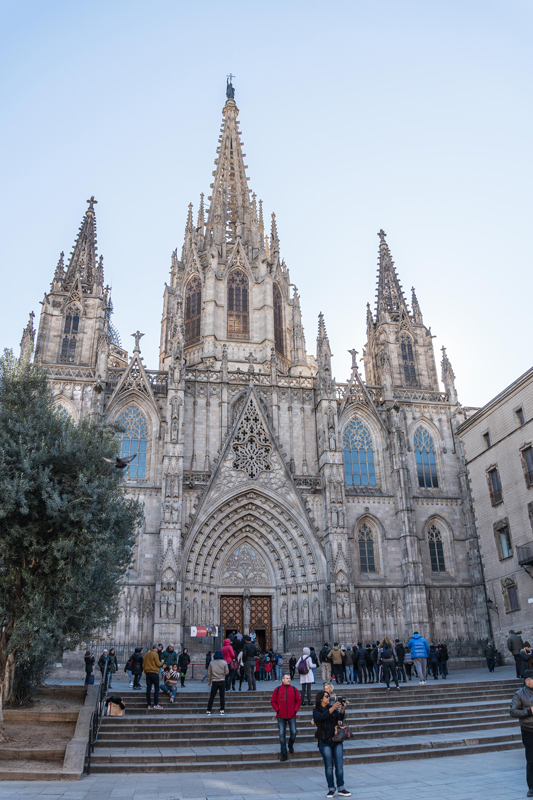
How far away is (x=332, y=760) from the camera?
9484 mm

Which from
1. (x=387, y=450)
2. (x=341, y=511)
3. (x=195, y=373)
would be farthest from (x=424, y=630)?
(x=195, y=373)

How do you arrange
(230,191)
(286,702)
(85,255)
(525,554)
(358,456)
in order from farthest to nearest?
1. (230,191)
2. (85,255)
3. (358,456)
4. (525,554)
5. (286,702)

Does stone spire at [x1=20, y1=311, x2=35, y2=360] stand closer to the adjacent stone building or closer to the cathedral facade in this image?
the cathedral facade

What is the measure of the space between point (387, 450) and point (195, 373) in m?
11.0

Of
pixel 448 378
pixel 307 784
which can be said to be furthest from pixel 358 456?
pixel 307 784

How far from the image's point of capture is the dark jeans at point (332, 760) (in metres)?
9.38

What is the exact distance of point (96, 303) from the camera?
36.9 m

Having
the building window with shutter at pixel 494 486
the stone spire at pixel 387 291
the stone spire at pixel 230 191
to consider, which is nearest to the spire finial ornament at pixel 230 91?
the stone spire at pixel 230 191

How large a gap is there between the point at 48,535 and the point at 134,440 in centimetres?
1732

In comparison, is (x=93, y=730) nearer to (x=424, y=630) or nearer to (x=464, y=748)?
(x=464, y=748)

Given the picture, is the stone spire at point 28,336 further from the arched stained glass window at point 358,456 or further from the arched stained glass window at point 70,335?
the arched stained glass window at point 358,456

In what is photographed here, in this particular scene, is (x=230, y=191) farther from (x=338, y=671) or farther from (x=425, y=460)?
(x=338, y=671)

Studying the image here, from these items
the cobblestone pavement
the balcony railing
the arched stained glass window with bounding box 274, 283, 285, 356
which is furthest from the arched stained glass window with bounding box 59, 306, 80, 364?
the cobblestone pavement

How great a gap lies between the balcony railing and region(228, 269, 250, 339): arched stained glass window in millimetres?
19623
